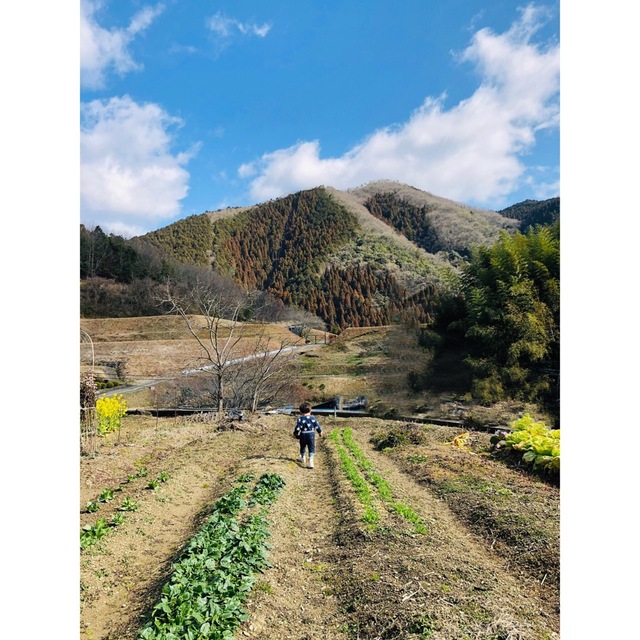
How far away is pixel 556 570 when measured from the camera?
2840mm

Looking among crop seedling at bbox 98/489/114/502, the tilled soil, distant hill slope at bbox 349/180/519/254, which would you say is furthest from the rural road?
distant hill slope at bbox 349/180/519/254

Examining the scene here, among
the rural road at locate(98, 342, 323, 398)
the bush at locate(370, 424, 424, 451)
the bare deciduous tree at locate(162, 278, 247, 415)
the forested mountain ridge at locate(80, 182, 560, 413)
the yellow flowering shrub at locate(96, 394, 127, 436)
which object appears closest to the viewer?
the forested mountain ridge at locate(80, 182, 560, 413)

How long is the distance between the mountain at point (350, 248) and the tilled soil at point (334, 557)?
4.95 meters

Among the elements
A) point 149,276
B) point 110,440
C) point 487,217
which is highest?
point 487,217

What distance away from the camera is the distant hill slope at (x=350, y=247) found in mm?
11617

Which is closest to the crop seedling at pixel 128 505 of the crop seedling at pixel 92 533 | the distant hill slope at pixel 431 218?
the crop seedling at pixel 92 533

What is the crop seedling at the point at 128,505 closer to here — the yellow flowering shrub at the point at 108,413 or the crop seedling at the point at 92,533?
the crop seedling at the point at 92,533

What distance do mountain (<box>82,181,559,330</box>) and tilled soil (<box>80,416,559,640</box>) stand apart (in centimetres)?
495

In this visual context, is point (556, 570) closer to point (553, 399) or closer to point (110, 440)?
point (553, 399)

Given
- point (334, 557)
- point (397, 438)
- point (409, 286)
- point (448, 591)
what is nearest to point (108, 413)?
point (397, 438)

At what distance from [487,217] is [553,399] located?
43.6m

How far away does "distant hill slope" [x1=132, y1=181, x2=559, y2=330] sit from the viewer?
38.1 ft

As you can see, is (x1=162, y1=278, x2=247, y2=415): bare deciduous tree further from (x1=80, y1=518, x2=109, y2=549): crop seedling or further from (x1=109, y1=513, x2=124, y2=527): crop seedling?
(x1=80, y1=518, x2=109, y2=549): crop seedling
